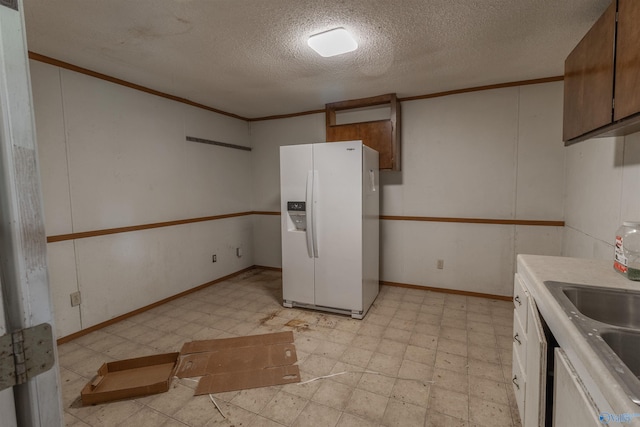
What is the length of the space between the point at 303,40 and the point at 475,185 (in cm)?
251

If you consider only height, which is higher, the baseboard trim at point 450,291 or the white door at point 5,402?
the white door at point 5,402

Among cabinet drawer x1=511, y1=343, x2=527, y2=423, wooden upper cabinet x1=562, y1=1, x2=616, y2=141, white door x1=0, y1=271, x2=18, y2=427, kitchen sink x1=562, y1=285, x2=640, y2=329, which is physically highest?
wooden upper cabinet x1=562, y1=1, x2=616, y2=141

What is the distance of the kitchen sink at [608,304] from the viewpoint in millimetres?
1235

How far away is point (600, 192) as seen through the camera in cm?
216

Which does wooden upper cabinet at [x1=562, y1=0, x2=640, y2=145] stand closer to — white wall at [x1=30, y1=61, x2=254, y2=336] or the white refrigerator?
the white refrigerator

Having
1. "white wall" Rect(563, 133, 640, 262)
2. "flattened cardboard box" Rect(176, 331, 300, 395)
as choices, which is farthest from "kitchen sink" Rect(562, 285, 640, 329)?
"flattened cardboard box" Rect(176, 331, 300, 395)

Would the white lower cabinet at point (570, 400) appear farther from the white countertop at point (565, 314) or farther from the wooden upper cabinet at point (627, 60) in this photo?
the wooden upper cabinet at point (627, 60)

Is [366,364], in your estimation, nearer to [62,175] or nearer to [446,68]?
[446,68]

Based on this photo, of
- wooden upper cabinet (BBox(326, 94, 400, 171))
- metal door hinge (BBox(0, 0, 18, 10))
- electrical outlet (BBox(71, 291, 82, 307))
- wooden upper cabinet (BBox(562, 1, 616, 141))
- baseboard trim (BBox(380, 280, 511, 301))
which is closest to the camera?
metal door hinge (BBox(0, 0, 18, 10))

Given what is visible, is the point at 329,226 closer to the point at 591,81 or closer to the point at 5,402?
the point at 591,81

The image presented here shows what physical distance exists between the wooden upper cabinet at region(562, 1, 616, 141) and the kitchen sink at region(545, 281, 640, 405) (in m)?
0.80

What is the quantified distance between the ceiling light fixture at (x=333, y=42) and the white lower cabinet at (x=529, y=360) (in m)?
1.98

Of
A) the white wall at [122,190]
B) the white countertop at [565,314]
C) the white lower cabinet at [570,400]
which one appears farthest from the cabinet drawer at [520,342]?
the white wall at [122,190]

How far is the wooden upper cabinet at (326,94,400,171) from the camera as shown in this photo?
3570 mm
